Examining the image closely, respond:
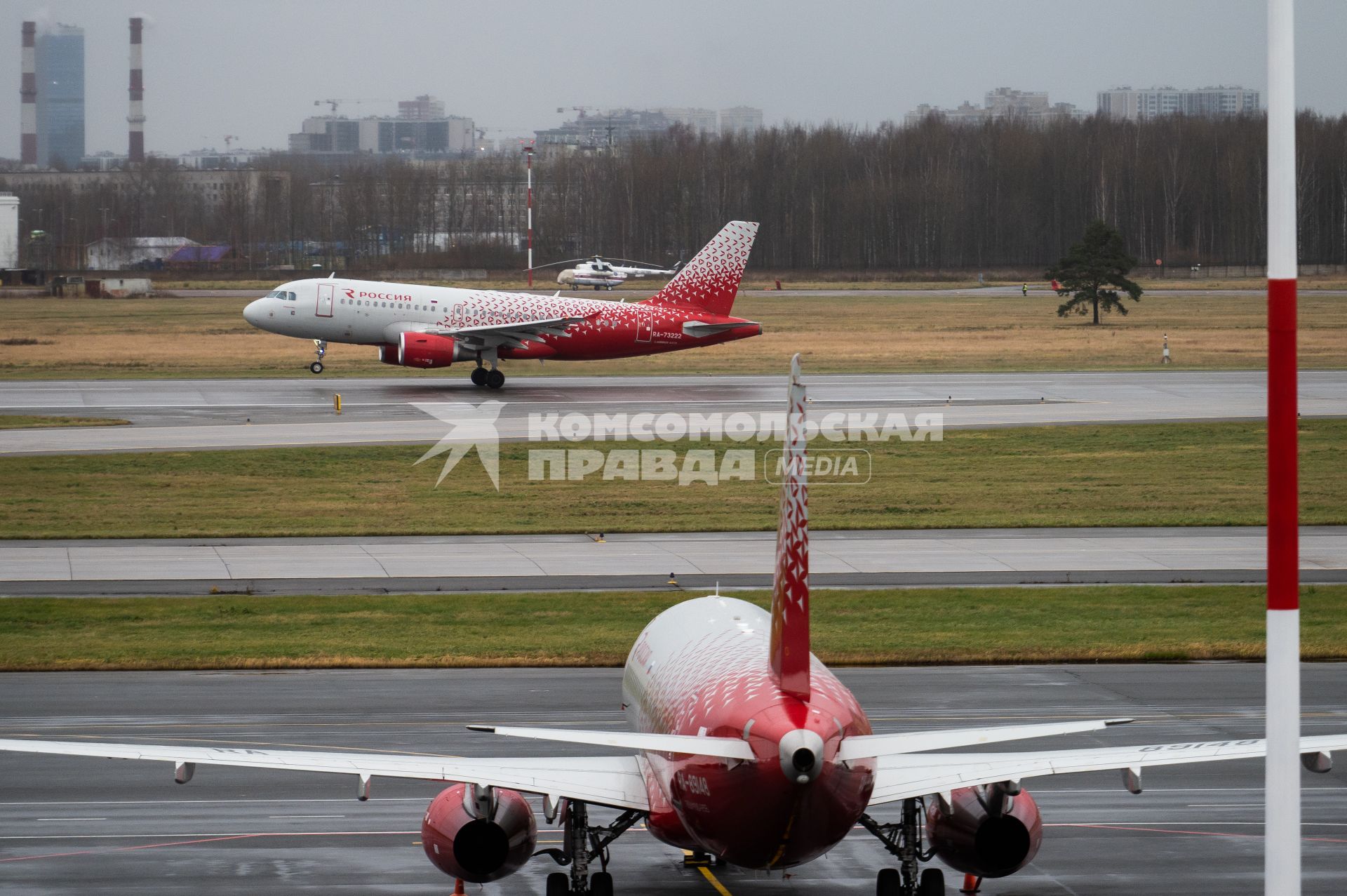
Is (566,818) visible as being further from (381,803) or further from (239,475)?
(239,475)

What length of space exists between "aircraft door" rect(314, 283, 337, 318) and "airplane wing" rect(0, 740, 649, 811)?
5331cm

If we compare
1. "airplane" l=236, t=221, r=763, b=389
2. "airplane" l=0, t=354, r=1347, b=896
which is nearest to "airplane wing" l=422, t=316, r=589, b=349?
"airplane" l=236, t=221, r=763, b=389

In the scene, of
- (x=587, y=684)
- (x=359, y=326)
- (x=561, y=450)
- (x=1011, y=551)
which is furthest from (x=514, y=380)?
(x=587, y=684)

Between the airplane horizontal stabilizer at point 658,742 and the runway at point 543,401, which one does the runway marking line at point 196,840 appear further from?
the runway at point 543,401

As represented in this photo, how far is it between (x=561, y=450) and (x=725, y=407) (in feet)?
35.0

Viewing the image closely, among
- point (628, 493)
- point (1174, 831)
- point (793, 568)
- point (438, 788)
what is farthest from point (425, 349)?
point (793, 568)

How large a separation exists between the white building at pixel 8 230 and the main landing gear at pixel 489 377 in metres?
134

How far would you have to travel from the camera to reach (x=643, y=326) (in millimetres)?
67875

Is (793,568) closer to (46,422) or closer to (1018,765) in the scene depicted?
(1018,765)

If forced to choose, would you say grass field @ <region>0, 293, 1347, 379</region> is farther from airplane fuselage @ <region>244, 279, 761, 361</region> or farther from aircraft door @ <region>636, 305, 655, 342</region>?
airplane fuselage @ <region>244, 279, 761, 361</region>

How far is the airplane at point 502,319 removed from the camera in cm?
6488

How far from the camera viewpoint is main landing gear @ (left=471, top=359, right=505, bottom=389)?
210ft

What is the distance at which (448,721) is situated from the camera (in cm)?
2181

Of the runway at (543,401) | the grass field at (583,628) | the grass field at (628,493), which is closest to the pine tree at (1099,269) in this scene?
the runway at (543,401)
